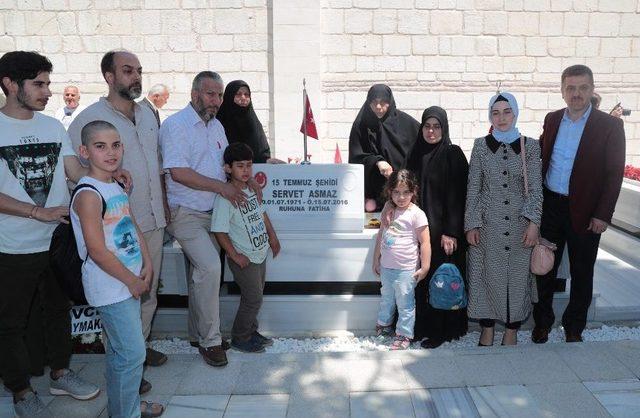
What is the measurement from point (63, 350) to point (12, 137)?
1.38m

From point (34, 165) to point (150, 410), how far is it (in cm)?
154

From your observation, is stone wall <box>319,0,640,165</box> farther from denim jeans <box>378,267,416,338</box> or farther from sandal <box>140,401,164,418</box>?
sandal <box>140,401,164,418</box>

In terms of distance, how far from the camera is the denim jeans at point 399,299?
4.05 m

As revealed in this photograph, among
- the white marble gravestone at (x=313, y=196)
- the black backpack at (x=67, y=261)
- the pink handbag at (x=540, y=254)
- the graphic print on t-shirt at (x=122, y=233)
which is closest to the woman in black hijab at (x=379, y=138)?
the white marble gravestone at (x=313, y=196)

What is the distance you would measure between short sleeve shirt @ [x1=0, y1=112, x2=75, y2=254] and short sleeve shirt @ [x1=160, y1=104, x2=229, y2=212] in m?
0.65

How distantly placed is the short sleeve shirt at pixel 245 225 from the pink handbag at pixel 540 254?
6.15 ft

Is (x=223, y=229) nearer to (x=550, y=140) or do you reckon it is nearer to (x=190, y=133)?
(x=190, y=133)

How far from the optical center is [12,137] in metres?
2.95

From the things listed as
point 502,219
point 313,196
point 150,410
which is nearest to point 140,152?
point 313,196

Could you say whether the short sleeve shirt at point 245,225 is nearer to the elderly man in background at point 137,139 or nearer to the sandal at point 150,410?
the elderly man in background at point 137,139

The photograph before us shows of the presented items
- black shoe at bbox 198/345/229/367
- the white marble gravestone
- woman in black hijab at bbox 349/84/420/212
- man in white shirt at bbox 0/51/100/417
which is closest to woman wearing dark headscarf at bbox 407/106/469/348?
the white marble gravestone

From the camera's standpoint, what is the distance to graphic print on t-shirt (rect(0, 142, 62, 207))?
9.70 feet

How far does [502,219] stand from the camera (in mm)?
3791

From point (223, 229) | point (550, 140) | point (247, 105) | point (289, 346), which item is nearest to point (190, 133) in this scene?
point (223, 229)
